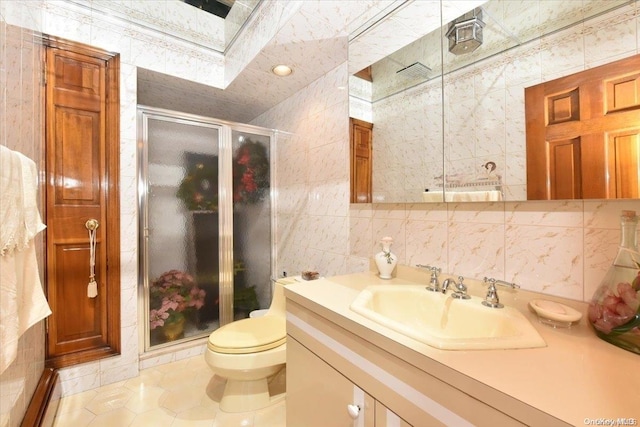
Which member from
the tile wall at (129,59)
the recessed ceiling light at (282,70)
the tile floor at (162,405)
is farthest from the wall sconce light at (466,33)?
the tile floor at (162,405)

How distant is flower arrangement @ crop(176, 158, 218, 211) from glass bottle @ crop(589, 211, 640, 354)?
2.21m

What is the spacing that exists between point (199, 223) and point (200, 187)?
287 mm

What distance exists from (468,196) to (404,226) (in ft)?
1.13

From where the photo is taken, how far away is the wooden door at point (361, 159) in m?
1.55

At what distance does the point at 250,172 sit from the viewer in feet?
7.90

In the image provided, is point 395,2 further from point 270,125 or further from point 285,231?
point 285,231

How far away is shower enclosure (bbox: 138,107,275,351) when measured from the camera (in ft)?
6.37

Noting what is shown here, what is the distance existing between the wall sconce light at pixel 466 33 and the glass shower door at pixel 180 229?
70.0 inches

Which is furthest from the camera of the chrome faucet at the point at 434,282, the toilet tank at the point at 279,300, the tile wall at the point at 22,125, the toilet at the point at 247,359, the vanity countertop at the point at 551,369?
the toilet tank at the point at 279,300

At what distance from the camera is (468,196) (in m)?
1.07

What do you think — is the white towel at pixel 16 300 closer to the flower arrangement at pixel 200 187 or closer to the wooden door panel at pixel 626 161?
the flower arrangement at pixel 200 187

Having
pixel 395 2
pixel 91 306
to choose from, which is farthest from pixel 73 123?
pixel 395 2

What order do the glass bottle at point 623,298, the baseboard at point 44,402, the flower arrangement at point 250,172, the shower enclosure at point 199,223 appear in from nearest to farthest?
the glass bottle at point 623,298, the baseboard at point 44,402, the shower enclosure at point 199,223, the flower arrangement at point 250,172

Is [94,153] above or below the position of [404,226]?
above
